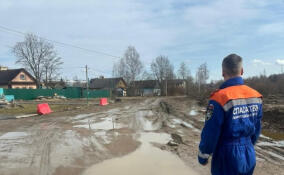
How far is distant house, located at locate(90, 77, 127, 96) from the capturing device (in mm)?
74894

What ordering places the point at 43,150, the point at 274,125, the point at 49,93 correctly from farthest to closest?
the point at 49,93
the point at 274,125
the point at 43,150

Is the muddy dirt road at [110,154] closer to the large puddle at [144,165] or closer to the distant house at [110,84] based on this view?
the large puddle at [144,165]

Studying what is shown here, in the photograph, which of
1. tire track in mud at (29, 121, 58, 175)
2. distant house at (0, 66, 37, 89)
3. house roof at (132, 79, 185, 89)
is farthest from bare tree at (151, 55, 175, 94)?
tire track in mud at (29, 121, 58, 175)

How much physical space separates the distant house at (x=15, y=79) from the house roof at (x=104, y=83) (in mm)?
24872

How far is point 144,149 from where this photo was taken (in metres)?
7.13

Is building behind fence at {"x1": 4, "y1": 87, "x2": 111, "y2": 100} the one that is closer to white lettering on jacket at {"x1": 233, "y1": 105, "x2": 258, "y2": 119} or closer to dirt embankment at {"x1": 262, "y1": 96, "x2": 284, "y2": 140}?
dirt embankment at {"x1": 262, "y1": 96, "x2": 284, "y2": 140}

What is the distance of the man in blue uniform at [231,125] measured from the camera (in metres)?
2.35

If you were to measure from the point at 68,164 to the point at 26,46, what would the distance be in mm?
55606

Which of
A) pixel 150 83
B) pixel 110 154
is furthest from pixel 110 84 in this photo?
pixel 110 154

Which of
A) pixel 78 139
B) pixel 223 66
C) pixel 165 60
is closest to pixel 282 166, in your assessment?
pixel 223 66

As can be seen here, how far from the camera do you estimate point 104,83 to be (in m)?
82.0

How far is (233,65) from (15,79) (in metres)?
63.0

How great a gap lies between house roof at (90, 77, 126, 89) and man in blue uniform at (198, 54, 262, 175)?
74367 mm

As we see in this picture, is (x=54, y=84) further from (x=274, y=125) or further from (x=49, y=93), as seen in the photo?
(x=274, y=125)
